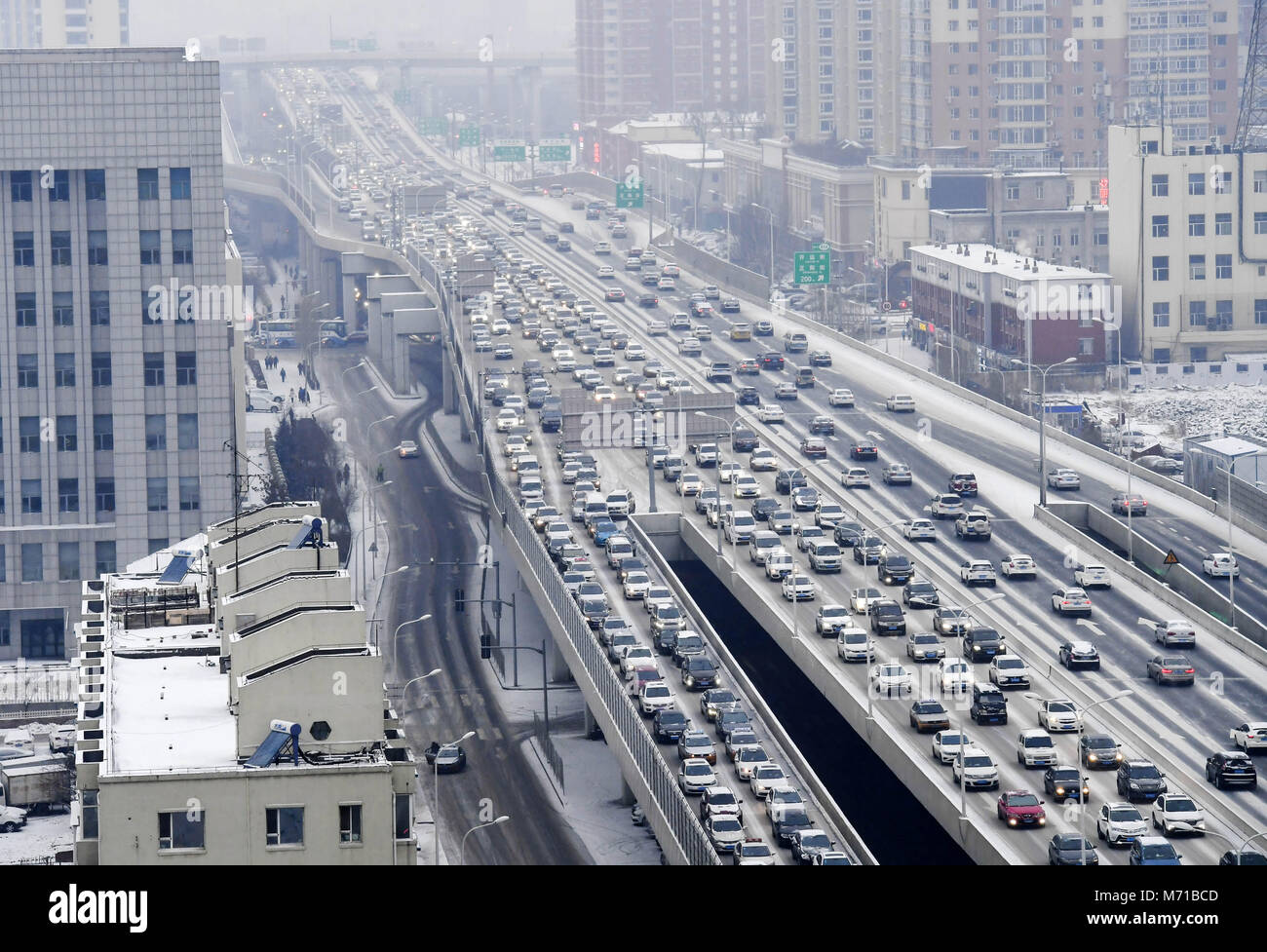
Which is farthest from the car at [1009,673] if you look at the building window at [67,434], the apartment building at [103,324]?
the building window at [67,434]

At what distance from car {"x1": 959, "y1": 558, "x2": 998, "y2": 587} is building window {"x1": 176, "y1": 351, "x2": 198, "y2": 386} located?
30.8 metres

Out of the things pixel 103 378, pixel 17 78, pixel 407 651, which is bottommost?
pixel 407 651

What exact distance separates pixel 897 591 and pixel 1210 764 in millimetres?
22257

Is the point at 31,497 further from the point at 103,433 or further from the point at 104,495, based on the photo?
the point at 103,433

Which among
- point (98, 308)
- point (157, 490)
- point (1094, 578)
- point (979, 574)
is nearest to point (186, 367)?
point (98, 308)

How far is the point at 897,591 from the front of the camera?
78812 mm

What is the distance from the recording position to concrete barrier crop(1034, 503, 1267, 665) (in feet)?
242

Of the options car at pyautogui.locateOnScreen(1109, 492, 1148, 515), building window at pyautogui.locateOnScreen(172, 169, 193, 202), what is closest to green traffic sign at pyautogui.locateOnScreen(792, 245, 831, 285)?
car at pyautogui.locateOnScreen(1109, 492, 1148, 515)

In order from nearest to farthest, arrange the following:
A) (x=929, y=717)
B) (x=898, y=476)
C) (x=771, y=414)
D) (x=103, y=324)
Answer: (x=929, y=717)
(x=103, y=324)
(x=898, y=476)
(x=771, y=414)

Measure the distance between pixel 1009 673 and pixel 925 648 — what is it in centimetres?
334

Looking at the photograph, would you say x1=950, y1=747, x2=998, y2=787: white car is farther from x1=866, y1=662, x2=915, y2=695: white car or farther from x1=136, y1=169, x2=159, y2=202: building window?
x1=136, y1=169, x2=159, y2=202: building window

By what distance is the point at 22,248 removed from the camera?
284ft
